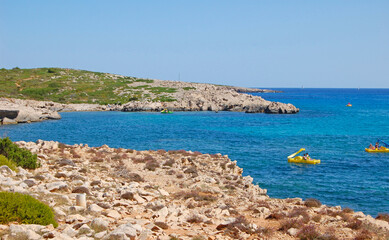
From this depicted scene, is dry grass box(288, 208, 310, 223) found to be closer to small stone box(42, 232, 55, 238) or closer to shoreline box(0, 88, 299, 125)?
small stone box(42, 232, 55, 238)

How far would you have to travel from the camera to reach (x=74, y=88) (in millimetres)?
126938

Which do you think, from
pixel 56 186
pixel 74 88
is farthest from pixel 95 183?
pixel 74 88

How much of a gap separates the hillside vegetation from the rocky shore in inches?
3716

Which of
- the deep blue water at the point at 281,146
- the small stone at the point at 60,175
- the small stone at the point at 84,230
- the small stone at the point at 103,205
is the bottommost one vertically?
the deep blue water at the point at 281,146

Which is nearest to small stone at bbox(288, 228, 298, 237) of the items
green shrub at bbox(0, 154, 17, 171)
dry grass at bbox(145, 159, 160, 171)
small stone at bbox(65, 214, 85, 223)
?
small stone at bbox(65, 214, 85, 223)

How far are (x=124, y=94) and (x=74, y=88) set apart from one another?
1836cm

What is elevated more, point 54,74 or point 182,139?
point 54,74

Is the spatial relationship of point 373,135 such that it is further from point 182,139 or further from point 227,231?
point 227,231

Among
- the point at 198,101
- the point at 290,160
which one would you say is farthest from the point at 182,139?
the point at 198,101

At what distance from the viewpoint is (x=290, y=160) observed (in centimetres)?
3803

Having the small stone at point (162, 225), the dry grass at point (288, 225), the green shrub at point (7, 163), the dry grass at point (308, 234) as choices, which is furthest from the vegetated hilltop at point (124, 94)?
the small stone at point (162, 225)

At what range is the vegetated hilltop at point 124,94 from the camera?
10768cm

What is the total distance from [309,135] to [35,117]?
56.8 meters

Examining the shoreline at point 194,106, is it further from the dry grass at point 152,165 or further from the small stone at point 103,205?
the small stone at point 103,205
